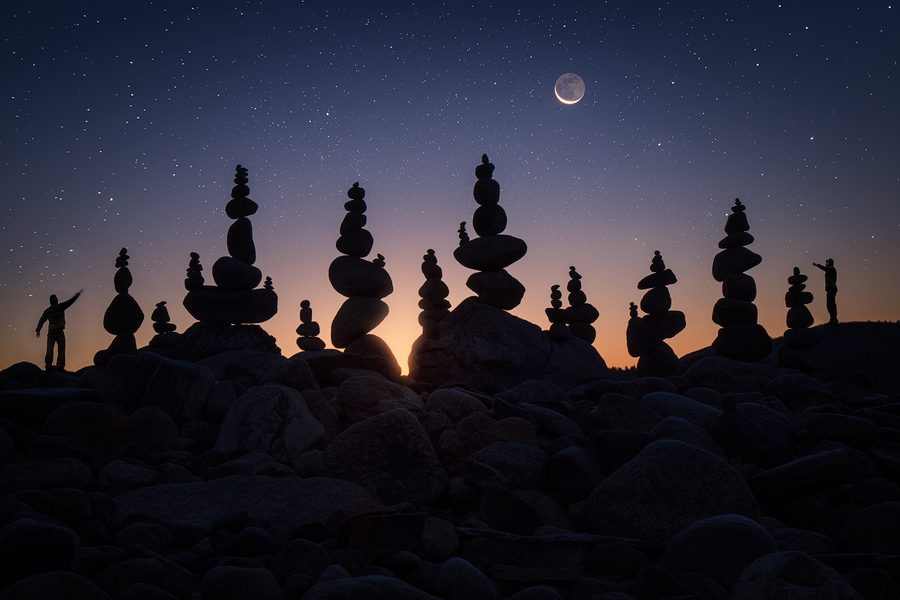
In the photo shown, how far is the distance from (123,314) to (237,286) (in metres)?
3.66

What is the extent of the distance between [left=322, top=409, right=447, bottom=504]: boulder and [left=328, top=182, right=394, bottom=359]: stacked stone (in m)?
7.89

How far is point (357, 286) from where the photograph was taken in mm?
12938

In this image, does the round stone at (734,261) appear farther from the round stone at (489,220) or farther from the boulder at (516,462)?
the boulder at (516,462)

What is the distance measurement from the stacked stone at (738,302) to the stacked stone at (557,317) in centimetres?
383

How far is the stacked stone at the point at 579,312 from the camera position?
1973 centimetres

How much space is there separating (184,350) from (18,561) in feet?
41.6

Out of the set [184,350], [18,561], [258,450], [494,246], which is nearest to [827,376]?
[494,246]

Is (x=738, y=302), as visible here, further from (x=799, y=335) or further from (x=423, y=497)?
(x=423, y=497)

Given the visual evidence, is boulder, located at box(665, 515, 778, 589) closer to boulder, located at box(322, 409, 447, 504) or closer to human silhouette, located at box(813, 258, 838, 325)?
boulder, located at box(322, 409, 447, 504)

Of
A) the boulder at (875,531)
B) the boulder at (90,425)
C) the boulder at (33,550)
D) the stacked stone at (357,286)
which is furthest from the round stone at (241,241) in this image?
the boulder at (875,531)

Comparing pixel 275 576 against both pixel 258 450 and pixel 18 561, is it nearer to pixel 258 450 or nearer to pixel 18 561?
pixel 18 561

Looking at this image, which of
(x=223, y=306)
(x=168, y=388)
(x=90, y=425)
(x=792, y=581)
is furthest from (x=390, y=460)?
A: (x=223, y=306)

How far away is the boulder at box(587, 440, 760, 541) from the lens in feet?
13.0

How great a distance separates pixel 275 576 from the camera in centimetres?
306
